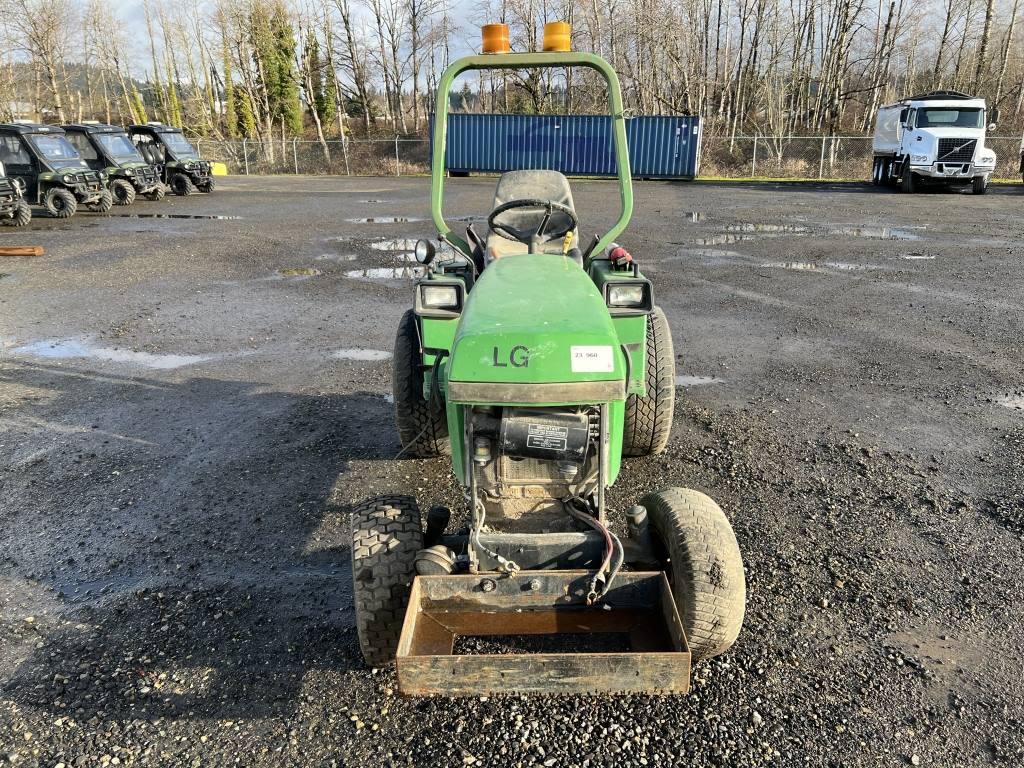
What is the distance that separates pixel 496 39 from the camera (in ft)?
11.4

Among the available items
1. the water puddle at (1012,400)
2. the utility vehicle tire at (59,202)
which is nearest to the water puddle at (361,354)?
the water puddle at (1012,400)

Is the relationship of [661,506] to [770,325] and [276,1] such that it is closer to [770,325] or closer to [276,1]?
[770,325]

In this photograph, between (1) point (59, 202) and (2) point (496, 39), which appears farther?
(1) point (59, 202)

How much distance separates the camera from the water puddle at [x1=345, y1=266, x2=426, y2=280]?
1048 cm

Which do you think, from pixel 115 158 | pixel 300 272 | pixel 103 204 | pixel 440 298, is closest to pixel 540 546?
pixel 440 298

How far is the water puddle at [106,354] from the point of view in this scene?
21.9ft

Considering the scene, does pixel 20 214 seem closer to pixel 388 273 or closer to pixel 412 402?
pixel 388 273

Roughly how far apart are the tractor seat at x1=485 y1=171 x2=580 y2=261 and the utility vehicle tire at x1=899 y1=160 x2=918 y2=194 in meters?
21.4

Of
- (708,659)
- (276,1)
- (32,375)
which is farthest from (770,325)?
(276,1)

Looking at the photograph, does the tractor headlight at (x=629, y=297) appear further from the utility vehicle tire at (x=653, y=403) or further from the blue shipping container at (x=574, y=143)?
the blue shipping container at (x=574, y=143)

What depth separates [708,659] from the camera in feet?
9.13

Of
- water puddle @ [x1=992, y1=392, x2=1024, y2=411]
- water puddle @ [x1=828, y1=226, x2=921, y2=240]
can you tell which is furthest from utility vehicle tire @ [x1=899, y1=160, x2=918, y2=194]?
water puddle @ [x1=992, y1=392, x2=1024, y2=411]

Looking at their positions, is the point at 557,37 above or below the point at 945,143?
above

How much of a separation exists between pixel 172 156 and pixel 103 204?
5.09 meters
